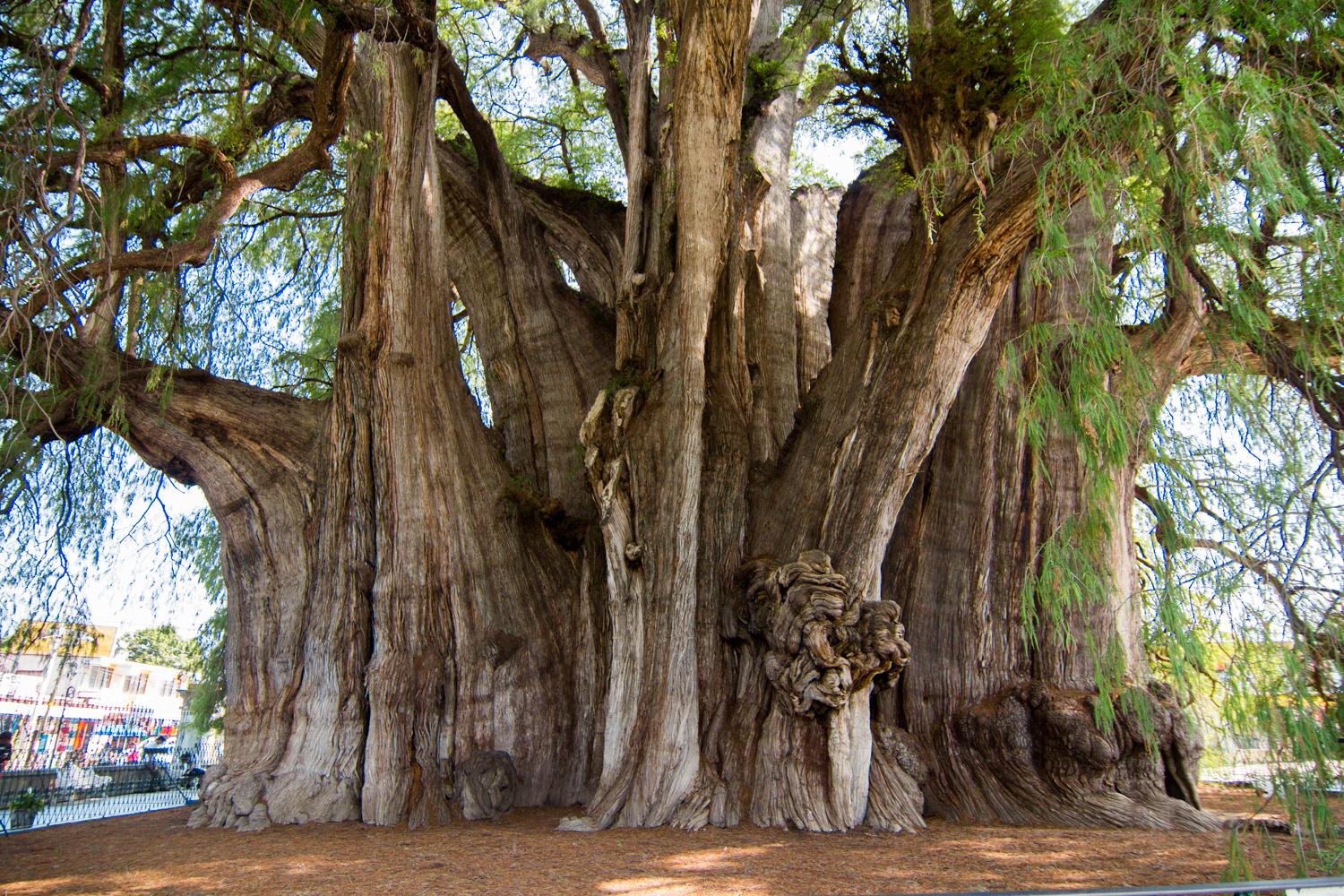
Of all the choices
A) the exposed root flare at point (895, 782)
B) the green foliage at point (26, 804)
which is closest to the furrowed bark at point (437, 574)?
the exposed root flare at point (895, 782)

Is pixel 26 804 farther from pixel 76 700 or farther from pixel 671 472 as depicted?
pixel 76 700

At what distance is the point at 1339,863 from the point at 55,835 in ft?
21.5

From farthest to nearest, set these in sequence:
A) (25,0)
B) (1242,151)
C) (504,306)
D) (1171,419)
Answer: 1. (504,306)
2. (25,0)
3. (1171,419)
4. (1242,151)

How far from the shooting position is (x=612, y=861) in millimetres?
3621

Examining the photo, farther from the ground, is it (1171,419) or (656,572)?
(1171,419)

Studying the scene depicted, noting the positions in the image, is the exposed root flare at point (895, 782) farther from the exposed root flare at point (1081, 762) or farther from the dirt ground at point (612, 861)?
the exposed root flare at point (1081, 762)

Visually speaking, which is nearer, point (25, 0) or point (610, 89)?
point (25, 0)

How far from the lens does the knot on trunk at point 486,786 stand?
487cm

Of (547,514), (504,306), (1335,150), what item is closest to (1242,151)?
(1335,150)

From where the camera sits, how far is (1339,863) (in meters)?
2.40

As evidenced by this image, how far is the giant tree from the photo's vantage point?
4.50m

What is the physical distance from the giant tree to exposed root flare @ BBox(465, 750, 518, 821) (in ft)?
0.19

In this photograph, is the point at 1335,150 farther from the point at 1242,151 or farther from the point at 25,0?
the point at 25,0

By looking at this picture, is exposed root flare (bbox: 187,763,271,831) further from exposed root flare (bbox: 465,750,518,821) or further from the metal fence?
the metal fence
